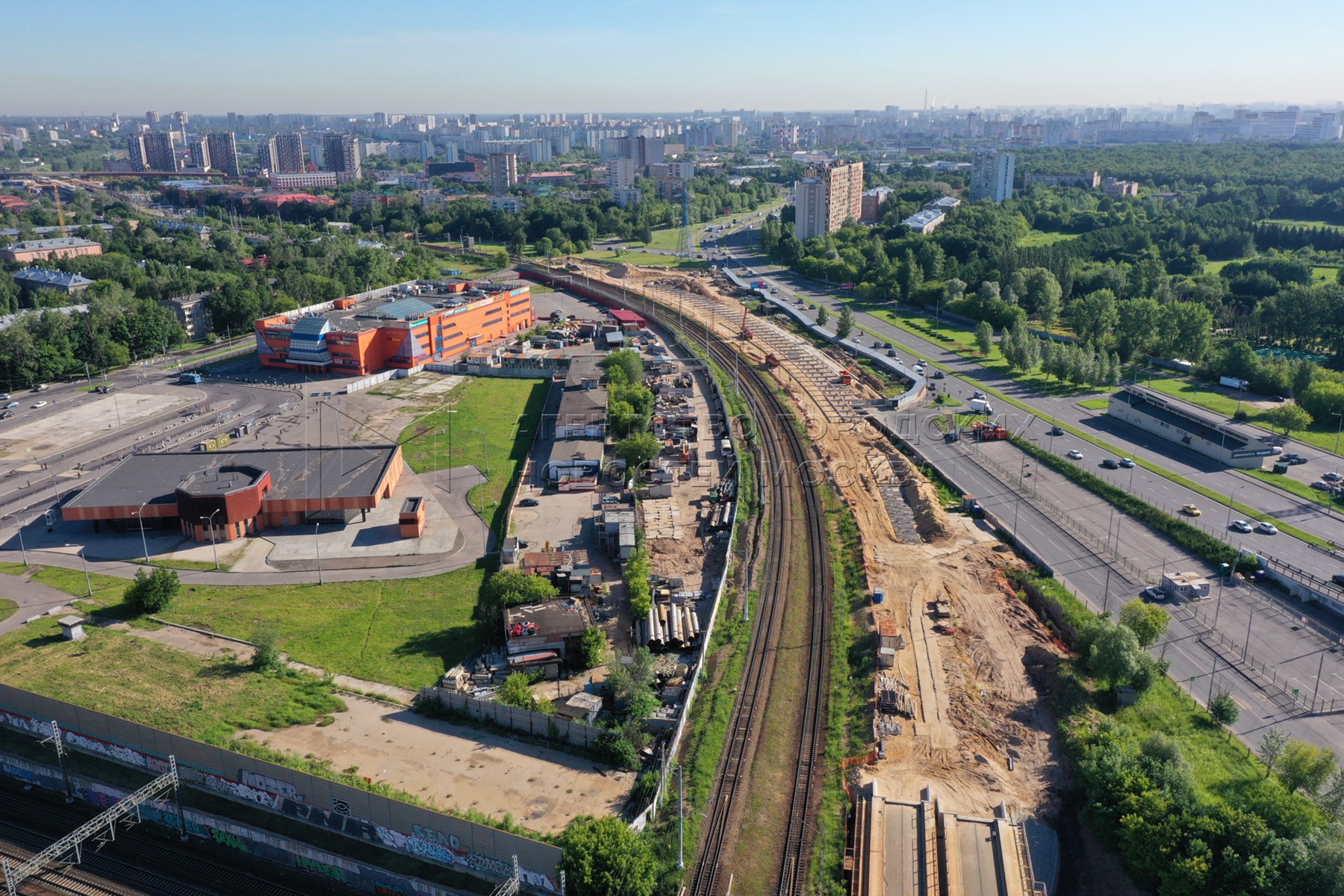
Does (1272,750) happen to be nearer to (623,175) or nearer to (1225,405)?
(1225,405)

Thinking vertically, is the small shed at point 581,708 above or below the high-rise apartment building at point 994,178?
below

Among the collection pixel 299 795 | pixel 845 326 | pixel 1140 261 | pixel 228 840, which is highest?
pixel 1140 261

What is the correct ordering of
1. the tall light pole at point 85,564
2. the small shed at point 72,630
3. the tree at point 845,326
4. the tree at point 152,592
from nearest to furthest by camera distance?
the small shed at point 72,630 < the tree at point 152,592 < the tall light pole at point 85,564 < the tree at point 845,326

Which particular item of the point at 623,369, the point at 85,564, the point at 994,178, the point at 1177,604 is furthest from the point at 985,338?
the point at 994,178

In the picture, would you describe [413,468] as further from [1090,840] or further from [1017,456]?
[1090,840]

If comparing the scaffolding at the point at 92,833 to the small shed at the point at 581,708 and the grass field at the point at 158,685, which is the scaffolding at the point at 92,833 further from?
the small shed at the point at 581,708

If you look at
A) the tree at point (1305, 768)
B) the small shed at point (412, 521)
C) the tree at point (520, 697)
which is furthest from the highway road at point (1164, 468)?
the small shed at point (412, 521)

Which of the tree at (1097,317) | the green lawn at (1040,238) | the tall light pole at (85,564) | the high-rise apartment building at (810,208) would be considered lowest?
the tall light pole at (85,564)
